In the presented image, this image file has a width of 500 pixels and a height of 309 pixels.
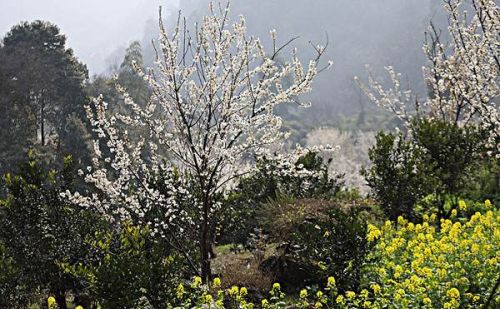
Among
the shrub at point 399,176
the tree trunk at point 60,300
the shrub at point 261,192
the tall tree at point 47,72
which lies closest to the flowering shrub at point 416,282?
the shrub at point 399,176

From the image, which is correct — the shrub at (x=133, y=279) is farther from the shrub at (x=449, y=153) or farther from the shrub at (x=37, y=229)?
the shrub at (x=449, y=153)

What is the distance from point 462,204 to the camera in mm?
8961

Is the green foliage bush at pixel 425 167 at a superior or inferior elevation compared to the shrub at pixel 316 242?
superior

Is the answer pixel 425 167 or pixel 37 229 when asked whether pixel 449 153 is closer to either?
pixel 425 167

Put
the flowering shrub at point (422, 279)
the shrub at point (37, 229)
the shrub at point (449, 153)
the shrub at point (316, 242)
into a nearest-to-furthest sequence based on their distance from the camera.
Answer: the flowering shrub at point (422, 279) → the shrub at point (316, 242) → the shrub at point (37, 229) → the shrub at point (449, 153)

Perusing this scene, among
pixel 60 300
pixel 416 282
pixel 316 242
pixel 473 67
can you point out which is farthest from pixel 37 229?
pixel 473 67

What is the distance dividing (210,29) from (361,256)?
425 cm

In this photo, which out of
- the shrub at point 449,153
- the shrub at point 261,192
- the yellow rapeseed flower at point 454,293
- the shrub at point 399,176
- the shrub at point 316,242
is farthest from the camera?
the shrub at point 261,192

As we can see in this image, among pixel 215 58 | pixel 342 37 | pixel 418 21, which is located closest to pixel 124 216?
pixel 215 58

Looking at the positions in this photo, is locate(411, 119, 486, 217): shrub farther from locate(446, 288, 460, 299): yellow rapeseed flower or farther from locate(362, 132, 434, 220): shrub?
locate(446, 288, 460, 299): yellow rapeseed flower

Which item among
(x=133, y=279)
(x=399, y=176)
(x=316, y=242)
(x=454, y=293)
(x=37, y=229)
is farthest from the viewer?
(x=399, y=176)

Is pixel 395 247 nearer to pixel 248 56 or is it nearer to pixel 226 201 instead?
pixel 248 56

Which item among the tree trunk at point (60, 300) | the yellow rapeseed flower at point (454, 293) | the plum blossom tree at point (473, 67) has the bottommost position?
the yellow rapeseed flower at point (454, 293)

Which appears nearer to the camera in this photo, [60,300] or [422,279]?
[422,279]
